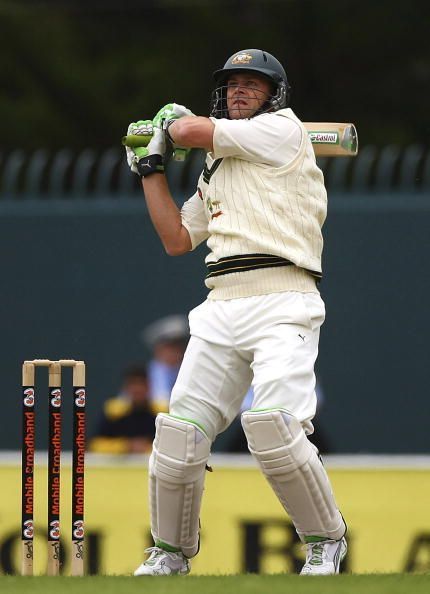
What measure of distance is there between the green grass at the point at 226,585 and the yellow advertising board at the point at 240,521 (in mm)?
2247

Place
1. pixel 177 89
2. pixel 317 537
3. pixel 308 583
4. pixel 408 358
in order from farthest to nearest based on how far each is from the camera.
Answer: pixel 177 89
pixel 408 358
pixel 317 537
pixel 308 583

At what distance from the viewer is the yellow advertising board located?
781cm

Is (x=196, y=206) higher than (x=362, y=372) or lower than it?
higher

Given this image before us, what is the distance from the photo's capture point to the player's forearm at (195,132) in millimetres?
5766

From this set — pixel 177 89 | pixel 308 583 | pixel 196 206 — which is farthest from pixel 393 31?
pixel 308 583

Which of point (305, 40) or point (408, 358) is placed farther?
point (305, 40)

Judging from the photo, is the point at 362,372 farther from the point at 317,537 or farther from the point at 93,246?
the point at 317,537

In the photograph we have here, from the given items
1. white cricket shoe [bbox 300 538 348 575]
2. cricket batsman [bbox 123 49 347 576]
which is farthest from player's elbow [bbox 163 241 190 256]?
white cricket shoe [bbox 300 538 348 575]

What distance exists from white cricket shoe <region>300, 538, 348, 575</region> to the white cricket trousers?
0.42 meters

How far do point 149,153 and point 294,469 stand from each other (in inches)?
51.5

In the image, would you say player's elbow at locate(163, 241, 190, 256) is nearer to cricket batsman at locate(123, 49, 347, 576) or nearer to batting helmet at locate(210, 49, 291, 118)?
cricket batsman at locate(123, 49, 347, 576)

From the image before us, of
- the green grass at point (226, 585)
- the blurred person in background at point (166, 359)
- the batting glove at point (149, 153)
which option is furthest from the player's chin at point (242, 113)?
the blurred person in background at point (166, 359)

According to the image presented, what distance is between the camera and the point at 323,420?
34.5 feet

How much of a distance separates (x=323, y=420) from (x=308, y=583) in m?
5.23
